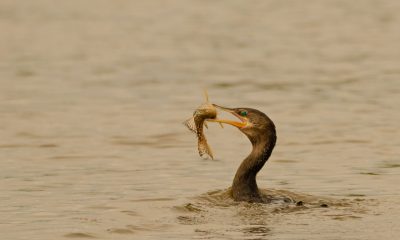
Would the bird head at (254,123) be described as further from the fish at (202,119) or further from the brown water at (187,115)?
the brown water at (187,115)

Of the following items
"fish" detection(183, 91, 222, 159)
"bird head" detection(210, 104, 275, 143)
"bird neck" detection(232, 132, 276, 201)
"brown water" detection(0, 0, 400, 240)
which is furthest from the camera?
"fish" detection(183, 91, 222, 159)

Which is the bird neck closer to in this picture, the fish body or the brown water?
the brown water

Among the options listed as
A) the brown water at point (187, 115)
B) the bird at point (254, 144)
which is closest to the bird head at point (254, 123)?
the bird at point (254, 144)

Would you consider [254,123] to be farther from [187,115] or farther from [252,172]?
[187,115]

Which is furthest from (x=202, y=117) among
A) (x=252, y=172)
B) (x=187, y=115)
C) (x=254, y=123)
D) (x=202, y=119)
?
(x=187, y=115)

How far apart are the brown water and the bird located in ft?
0.95

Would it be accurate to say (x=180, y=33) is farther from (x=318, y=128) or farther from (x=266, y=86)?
(x=318, y=128)

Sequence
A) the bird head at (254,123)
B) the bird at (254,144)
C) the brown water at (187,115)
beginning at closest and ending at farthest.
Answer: the brown water at (187,115) < the bird at (254,144) < the bird head at (254,123)

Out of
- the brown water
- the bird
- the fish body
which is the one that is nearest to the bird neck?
the bird

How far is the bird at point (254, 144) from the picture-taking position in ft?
55.7

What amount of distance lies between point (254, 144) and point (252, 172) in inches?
17.0

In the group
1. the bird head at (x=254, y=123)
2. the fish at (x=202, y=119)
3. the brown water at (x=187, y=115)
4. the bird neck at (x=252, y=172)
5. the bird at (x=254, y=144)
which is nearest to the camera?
the brown water at (x=187, y=115)

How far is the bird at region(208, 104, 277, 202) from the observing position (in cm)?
1697

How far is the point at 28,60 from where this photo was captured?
32.5m
